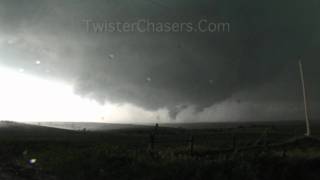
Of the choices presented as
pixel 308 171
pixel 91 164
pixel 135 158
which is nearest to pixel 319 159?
pixel 308 171

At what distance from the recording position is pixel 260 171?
79.9 feet

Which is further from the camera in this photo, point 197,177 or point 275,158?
point 275,158

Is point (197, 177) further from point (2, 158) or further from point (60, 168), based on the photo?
point (2, 158)

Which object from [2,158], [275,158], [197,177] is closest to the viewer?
[197,177]

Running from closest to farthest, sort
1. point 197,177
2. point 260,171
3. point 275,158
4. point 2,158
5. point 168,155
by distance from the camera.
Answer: point 197,177, point 260,171, point 275,158, point 168,155, point 2,158

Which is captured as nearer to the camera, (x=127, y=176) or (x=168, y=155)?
(x=127, y=176)

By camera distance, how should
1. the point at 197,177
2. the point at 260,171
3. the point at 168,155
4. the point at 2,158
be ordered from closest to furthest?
1. the point at 197,177
2. the point at 260,171
3. the point at 168,155
4. the point at 2,158

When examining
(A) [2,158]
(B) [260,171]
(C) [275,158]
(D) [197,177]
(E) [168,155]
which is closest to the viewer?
(D) [197,177]

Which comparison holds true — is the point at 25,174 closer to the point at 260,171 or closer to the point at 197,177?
the point at 197,177

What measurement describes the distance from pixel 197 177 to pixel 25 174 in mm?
9523

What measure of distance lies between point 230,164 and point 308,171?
186 inches

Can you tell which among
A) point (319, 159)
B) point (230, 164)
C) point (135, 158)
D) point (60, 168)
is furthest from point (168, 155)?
point (319, 159)

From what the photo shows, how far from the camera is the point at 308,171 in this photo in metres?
25.9

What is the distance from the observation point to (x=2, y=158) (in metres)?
32.9
